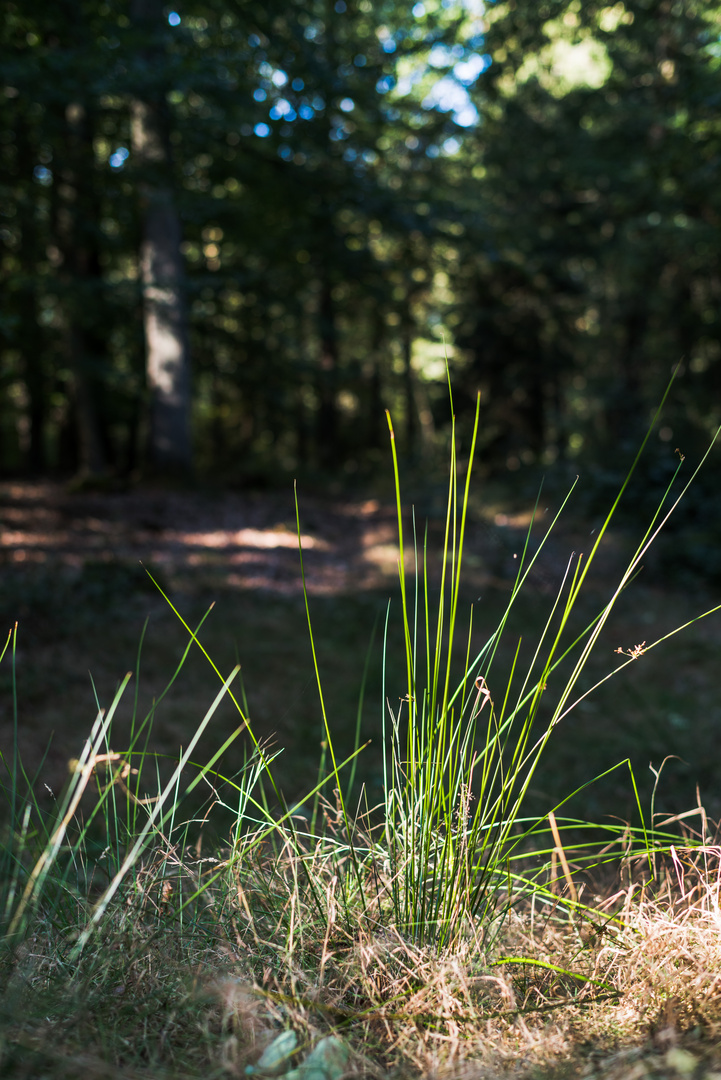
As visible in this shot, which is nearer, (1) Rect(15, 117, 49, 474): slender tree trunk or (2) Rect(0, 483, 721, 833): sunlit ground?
(2) Rect(0, 483, 721, 833): sunlit ground

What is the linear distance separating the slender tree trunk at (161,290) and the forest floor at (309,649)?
1.76 m

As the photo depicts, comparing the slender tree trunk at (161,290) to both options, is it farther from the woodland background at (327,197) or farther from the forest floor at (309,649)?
the forest floor at (309,649)

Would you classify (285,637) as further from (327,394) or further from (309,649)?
(327,394)

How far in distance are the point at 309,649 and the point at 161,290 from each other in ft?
19.8

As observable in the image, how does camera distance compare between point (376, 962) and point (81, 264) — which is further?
point (81, 264)

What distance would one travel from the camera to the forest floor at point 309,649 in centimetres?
116

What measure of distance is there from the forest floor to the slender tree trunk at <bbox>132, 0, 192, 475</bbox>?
176 cm

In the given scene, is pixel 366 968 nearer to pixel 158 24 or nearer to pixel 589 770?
pixel 589 770

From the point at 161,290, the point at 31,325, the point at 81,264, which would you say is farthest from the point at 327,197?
the point at 31,325

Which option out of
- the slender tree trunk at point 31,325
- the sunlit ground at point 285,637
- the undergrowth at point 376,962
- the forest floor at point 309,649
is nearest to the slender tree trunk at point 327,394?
the slender tree trunk at point 31,325

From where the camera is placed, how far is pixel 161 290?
9148 mm

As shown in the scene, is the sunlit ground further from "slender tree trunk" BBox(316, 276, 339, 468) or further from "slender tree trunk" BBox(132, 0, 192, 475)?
"slender tree trunk" BBox(316, 276, 339, 468)

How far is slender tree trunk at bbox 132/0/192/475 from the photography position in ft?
30.1

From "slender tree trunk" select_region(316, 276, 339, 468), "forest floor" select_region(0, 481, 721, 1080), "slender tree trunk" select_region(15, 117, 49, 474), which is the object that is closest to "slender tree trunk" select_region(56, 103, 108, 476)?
"slender tree trunk" select_region(15, 117, 49, 474)
